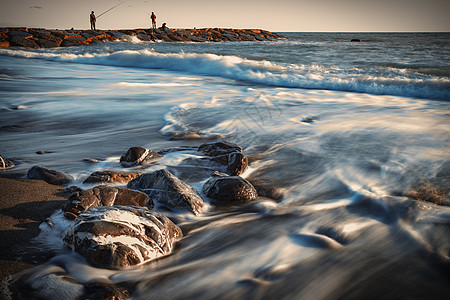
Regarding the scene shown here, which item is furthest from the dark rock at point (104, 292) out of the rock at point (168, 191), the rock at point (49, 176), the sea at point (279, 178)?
the rock at point (49, 176)

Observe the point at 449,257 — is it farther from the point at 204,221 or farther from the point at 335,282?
the point at 204,221

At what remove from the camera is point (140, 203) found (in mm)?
2209

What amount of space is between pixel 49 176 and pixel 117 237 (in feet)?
4.19

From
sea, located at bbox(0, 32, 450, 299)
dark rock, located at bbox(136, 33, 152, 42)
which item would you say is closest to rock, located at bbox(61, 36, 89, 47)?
dark rock, located at bbox(136, 33, 152, 42)

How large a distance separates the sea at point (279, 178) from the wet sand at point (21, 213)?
0.24 feet

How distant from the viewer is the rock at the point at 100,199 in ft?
6.76

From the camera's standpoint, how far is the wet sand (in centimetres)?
168

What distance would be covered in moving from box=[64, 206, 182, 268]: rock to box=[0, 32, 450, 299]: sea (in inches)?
2.3

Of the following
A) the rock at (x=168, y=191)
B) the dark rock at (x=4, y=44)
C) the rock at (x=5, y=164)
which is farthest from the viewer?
the dark rock at (x=4, y=44)

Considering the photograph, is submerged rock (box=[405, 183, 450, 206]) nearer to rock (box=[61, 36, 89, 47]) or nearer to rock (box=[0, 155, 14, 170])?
rock (box=[0, 155, 14, 170])

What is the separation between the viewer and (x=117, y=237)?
5.52 feet

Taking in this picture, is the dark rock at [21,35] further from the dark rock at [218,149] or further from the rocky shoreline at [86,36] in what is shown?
the dark rock at [218,149]

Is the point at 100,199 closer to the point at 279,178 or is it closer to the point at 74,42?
the point at 279,178

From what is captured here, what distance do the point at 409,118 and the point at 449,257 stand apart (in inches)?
140
